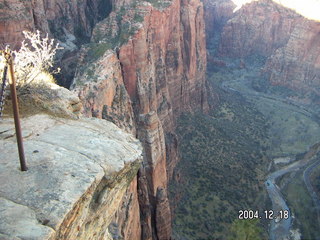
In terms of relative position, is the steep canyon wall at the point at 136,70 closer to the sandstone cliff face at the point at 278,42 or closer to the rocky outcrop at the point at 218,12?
the sandstone cliff face at the point at 278,42

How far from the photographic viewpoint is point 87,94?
28469mm

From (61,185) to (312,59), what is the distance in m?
77.4

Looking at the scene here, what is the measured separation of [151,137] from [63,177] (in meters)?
22.0

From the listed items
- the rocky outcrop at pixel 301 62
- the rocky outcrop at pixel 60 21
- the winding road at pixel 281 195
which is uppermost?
the rocky outcrop at pixel 60 21

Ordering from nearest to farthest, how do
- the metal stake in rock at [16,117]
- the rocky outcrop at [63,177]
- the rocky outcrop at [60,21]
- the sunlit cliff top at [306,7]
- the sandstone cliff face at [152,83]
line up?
the rocky outcrop at [63,177], the metal stake in rock at [16,117], the sandstone cliff face at [152,83], the rocky outcrop at [60,21], the sunlit cliff top at [306,7]

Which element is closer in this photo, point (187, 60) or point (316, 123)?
point (187, 60)

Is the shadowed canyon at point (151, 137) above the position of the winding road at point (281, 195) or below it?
above

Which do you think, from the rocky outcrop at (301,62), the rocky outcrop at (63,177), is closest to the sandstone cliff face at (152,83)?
the rocky outcrop at (63,177)

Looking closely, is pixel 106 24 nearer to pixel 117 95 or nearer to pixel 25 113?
pixel 117 95

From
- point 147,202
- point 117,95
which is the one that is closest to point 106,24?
point 117,95

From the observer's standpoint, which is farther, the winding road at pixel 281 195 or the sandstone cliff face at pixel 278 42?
the sandstone cliff face at pixel 278 42

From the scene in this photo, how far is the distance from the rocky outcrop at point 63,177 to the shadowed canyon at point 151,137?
4cm

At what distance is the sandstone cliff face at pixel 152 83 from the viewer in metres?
30.1

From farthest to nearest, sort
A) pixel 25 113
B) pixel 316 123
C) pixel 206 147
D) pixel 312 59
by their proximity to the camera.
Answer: pixel 312 59, pixel 316 123, pixel 206 147, pixel 25 113
